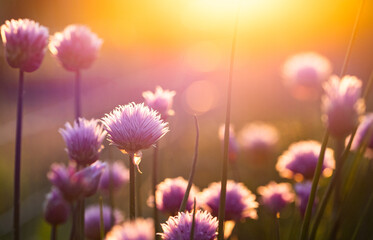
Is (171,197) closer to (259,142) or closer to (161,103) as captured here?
(161,103)

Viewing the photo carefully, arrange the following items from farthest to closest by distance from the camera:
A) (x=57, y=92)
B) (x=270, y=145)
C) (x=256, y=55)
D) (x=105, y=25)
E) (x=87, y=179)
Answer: (x=105, y=25) < (x=256, y=55) < (x=57, y=92) < (x=270, y=145) < (x=87, y=179)

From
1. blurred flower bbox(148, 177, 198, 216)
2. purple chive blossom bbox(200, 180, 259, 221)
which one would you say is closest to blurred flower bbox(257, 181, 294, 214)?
purple chive blossom bbox(200, 180, 259, 221)

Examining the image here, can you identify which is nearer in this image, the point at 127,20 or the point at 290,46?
the point at 290,46

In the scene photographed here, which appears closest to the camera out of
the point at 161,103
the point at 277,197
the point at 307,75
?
the point at 161,103

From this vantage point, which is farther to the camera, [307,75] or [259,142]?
[307,75]

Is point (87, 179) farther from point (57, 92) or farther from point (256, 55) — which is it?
point (256, 55)

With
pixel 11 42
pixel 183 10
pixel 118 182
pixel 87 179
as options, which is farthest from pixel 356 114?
pixel 183 10

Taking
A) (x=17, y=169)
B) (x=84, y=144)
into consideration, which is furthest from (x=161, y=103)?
(x=17, y=169)
